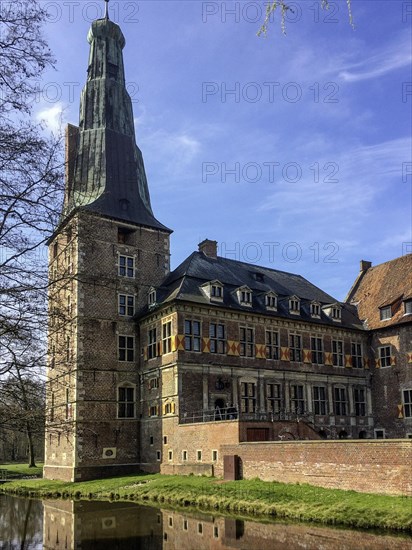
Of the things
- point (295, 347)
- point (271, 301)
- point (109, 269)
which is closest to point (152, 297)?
point (109, 269)

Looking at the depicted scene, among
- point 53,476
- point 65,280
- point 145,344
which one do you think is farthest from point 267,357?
point 65,280

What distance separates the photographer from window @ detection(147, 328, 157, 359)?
33281mm

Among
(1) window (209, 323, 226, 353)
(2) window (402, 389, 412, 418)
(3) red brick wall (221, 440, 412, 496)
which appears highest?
(1) window (209, 323, 226, 353)

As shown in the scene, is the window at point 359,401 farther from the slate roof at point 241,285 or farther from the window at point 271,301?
the window at point 271,301

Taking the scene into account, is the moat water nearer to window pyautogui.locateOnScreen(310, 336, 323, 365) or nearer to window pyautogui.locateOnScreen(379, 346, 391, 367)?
window pyautogui.locateOnScreen(310, 336, 323, 365)

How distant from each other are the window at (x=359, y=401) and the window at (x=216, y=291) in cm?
1221

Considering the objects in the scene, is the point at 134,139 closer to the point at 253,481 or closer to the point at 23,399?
the point at 253,481

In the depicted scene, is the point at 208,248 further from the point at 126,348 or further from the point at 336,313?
the point at 336,313

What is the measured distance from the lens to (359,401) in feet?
127

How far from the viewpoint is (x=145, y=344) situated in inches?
1346

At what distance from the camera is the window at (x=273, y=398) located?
111ft

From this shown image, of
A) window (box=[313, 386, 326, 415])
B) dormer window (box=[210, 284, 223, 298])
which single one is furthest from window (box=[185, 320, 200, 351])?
window (box=[313, 386, 326, 415])

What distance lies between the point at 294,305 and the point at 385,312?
6.60m

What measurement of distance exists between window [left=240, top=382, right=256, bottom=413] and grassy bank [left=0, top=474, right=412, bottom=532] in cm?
625
